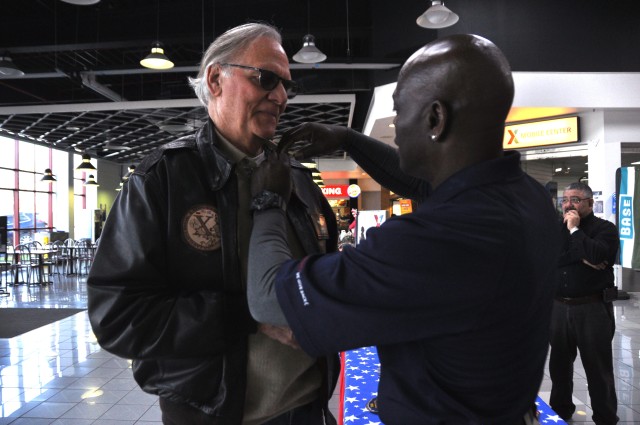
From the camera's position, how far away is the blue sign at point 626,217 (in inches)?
165

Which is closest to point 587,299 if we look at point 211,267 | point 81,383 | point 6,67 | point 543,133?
point 211,267

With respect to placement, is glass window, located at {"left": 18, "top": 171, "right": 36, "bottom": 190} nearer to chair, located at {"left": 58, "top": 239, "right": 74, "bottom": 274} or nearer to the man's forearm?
chair, located at {"left": 58, "top": 239, "right": 74, "bottom": 274}

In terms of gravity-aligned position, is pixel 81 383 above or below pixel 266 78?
below

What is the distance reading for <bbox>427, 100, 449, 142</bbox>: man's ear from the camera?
1006 millimetres

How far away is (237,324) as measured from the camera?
1261 millimetres

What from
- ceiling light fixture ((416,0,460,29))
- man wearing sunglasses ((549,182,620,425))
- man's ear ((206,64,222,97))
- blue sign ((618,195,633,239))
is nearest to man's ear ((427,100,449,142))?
man's ear ((206,64,222,97))

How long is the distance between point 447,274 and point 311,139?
0.83 m

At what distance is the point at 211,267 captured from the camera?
4.24 ft

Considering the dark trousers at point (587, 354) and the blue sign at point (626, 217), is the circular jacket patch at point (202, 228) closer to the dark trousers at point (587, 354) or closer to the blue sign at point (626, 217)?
the dark trousers at point (587, 354)

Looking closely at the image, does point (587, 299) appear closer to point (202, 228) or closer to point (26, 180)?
point (202, 228)

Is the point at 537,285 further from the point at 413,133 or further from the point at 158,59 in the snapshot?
the point at 158,59

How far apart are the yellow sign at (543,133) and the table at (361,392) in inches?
286

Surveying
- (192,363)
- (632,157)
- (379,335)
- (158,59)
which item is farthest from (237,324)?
(632,157)

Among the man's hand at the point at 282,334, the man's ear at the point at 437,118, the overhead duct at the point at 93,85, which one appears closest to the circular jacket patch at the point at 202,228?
the man's hand at the point at 282,334
